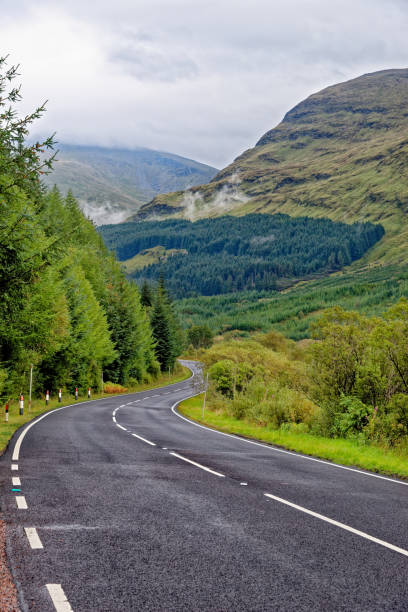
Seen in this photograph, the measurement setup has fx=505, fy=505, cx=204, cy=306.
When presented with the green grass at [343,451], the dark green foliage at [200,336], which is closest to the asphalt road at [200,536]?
the green grass at [343,451]

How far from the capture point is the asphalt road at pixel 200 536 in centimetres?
445

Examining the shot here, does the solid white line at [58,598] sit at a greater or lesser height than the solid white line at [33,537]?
greater

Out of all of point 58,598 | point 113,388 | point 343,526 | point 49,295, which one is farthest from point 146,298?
point 58,598

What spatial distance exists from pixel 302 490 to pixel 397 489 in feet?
7.53

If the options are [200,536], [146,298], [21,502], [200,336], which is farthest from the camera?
[200,336]

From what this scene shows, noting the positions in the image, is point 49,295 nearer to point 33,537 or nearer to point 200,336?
point 33,537

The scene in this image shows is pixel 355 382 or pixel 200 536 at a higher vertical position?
pixel 200 536

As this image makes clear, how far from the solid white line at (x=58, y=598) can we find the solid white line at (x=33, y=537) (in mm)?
1110

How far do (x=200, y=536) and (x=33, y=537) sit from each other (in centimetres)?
194

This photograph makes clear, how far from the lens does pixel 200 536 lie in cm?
611

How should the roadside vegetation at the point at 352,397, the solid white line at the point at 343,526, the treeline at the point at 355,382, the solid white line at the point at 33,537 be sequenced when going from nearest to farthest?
1. the solid white line at the point at 33,537
2. the solid white line at the point at 343,526
3. the roadside vegetation at the point at 352,397
4. the treeline at the point at 355,382

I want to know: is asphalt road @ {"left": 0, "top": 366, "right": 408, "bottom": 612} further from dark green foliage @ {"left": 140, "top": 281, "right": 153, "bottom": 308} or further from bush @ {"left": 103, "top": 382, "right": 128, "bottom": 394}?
dark green foliage @ {"left": 140, "top": 281, "right": 153, "bottom": 308}

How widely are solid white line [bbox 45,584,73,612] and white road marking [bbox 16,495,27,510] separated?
114 inches

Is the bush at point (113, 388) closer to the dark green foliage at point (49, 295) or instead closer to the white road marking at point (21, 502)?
the dark green foliage at point (49, 295)
